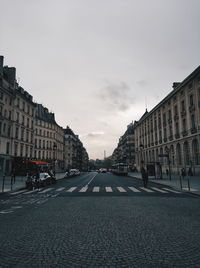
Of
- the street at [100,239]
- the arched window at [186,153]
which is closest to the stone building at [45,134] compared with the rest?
the arched window at [186,153]

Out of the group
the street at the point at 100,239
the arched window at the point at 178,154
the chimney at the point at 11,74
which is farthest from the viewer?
the arched window at the point at 178,154

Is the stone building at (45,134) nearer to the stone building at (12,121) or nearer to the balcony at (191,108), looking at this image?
the stone building at (12,121)

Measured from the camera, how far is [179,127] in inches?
1544

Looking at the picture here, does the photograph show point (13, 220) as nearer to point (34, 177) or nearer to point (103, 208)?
point (103, 208)

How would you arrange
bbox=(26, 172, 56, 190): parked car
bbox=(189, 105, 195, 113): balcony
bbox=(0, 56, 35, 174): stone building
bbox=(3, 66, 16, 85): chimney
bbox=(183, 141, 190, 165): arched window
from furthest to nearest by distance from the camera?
bbox=(3, 66, 16, 85): chimney < bbox=(183, 141, 190, 165): arched window < bbox=(0, 56, 35, 174): stone building < bbox=(189, 105, 195, 113): balcony < bbox=(26, 172, 56, 190): parked car

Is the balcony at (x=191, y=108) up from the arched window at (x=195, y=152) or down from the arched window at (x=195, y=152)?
up

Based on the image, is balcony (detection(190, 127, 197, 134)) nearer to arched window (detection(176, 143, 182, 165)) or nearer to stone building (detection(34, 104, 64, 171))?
arched window (detection(176, 143, 182, 165))

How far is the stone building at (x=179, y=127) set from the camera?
32.9 meters

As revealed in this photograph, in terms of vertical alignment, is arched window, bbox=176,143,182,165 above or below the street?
above

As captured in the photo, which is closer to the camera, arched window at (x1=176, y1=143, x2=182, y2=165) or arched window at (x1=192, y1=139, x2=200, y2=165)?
arched window at (x1=192, y1=139, x2=200, y2=165)

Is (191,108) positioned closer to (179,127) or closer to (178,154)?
(179,127)

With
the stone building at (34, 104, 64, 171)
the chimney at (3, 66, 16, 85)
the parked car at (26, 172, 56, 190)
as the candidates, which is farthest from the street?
the stone building at (34, 104, 64, 171)

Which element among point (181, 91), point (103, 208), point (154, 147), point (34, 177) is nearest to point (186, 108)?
point (181, 91)

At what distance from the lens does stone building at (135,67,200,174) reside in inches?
1296
